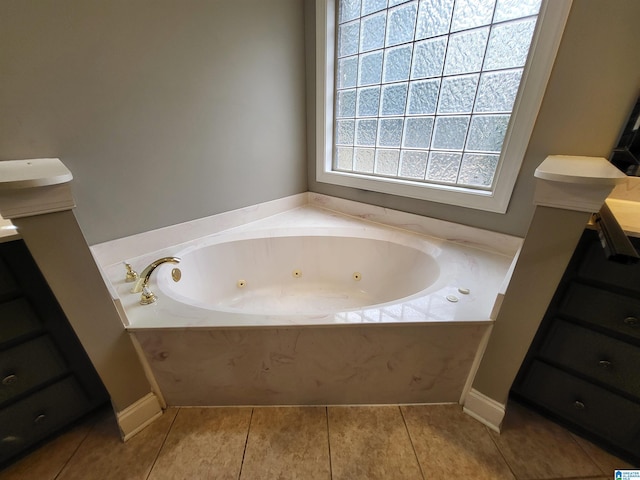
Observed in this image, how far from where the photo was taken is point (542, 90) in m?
1.05

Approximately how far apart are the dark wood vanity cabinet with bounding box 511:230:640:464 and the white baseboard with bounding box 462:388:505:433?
7.5 inches

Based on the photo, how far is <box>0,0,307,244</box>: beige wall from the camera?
38.1 inches

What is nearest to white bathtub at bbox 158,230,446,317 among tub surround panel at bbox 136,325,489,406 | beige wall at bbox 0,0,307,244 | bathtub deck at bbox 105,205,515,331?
bathtub deck at bbox 105,205,515,331

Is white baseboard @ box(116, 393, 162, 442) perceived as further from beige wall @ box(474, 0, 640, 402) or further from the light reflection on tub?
beige wall @ box(474, 0, 640, 402)

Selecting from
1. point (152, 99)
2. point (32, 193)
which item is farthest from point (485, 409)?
point (152, 99)

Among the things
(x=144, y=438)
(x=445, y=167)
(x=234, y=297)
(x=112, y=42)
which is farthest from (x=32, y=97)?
(x=445, y=167)

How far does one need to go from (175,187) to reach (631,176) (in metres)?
2.05

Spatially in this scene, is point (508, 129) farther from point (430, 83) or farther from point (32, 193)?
point (32, 193)

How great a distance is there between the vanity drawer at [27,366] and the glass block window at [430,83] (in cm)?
182

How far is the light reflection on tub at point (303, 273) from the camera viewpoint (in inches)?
60.3

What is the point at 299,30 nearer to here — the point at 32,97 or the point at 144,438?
the point at 32,97

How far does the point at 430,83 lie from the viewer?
1.40 m

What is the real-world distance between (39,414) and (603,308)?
6.61 ft

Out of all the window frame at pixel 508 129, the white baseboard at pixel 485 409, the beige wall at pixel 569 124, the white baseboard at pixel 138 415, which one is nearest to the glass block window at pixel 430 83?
the window frame at pixel 508 129
